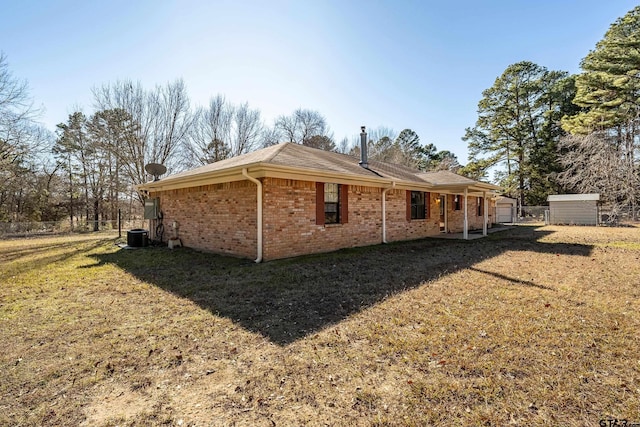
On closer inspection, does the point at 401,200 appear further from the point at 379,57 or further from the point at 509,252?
the point at 379,57

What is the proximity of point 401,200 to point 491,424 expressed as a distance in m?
10.3

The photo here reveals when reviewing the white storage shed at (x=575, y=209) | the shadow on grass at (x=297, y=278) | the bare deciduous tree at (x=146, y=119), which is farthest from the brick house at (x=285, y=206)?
the white storage shed at (x=575, y=209)

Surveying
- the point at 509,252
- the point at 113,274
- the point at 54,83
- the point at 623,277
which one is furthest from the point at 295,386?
the point at 54,83

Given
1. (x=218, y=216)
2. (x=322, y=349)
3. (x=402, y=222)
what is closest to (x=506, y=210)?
(x=402, y=222)

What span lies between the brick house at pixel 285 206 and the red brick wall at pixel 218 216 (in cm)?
3

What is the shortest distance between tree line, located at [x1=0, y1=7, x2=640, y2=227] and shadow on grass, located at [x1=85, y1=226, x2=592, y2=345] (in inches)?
524

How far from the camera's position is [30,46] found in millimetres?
10133

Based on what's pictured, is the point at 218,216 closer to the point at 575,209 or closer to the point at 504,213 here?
the point at 575,209

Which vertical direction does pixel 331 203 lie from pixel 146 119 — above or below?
below

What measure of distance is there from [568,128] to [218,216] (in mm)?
27855

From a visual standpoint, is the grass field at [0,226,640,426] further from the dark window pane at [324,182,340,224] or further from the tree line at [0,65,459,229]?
the tree line at [0,65,459,229]

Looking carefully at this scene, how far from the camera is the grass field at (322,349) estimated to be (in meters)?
2.15

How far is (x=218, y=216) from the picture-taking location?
358 inches

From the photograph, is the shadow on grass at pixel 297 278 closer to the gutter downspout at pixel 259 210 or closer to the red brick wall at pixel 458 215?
the gutter downspout at pixel 259 210
